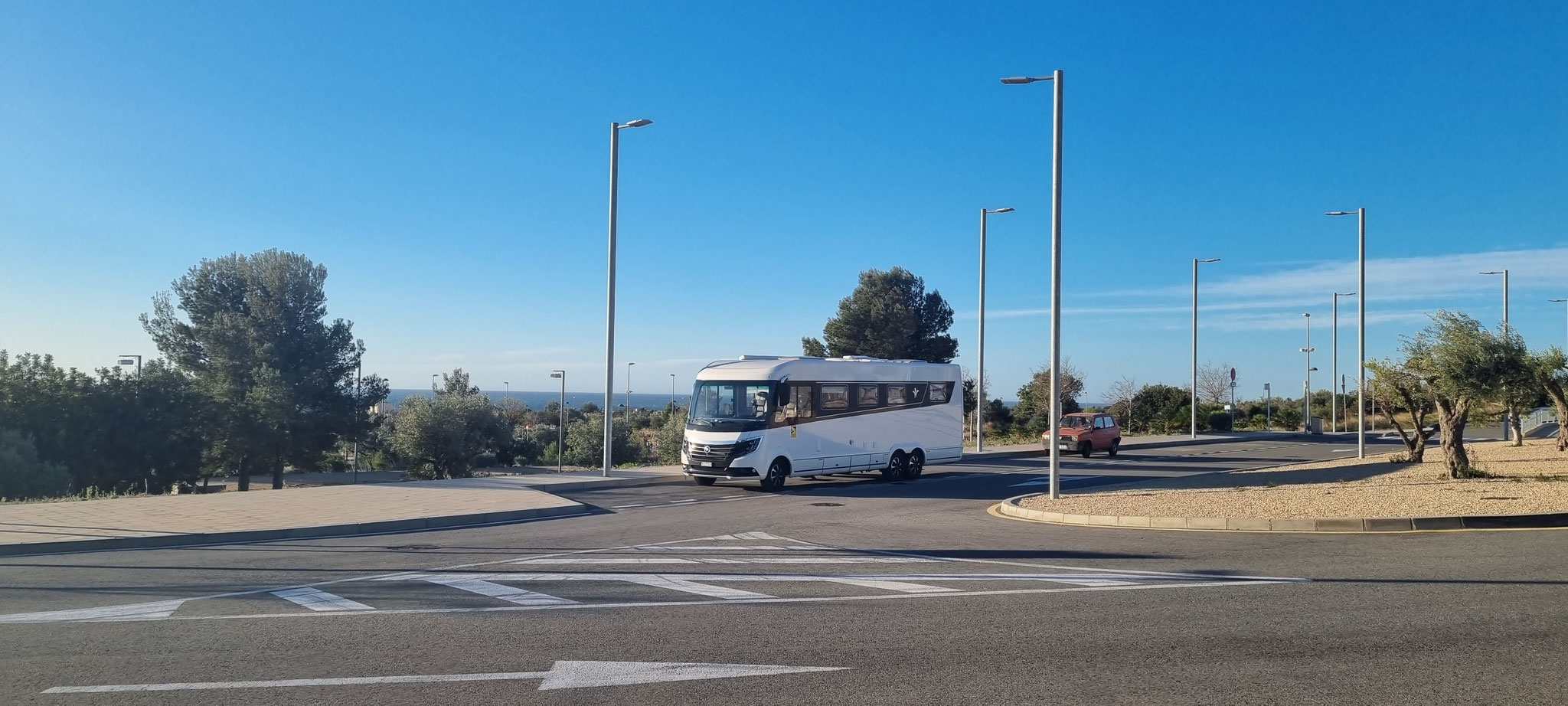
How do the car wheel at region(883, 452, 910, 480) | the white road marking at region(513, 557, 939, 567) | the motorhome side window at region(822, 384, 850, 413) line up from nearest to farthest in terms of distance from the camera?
the white road marking at region(513, 557, 939, 567) → the motorhome side window at region(822, 384, 850, 413) → the car wheel at region(883, 452, 910, 480)

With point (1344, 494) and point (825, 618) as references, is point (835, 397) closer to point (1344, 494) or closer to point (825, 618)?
point (1344, 494)

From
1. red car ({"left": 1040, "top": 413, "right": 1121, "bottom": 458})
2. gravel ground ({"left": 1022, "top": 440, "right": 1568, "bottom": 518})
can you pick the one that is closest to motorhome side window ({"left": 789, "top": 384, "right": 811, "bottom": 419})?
gravel ground ({"left": 1022, "top": 440, "right": 1568, "bottom": 518})

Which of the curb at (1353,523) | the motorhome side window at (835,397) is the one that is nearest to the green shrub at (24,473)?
the motorhome side window at (835,397)

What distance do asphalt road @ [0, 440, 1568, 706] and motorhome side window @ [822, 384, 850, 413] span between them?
935 centimetres

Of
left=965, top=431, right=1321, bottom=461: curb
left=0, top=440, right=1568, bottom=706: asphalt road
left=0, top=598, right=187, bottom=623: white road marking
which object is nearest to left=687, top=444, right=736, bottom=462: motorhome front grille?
left=0, top=440, right=1568, bottom=706: asphalt road

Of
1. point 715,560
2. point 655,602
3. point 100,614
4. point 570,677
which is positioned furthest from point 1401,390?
point 100,614

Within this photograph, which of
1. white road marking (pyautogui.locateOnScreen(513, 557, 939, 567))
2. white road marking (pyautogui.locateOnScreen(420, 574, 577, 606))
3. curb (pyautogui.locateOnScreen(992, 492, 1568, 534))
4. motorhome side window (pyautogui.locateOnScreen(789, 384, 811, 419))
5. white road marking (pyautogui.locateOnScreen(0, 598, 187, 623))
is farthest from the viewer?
motorhome side window (pyautogui.locateOnScreen(789, 384, 811, 419))

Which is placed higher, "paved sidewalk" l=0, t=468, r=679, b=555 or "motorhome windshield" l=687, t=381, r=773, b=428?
"motorhome windshield" l=687, t=381, r=773, b=428

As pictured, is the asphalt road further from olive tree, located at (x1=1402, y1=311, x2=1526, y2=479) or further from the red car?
the red car

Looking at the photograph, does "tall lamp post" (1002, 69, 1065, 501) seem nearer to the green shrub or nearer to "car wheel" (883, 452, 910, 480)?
"car wheel" (883, 452, 910, 480)

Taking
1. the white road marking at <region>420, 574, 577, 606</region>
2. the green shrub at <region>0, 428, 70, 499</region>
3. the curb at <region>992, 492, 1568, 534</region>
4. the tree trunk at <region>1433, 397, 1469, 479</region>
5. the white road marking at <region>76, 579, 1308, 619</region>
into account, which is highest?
the tree trunk at <region>1433, 397, 1469, 479</region>

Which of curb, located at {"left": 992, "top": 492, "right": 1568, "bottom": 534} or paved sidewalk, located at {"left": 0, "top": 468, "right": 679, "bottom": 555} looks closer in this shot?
paved sidewalk, located at {"left": 0, "top": 468, "right": 679, "bottom": 555}

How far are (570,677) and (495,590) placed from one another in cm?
374

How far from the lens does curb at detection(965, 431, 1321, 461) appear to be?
34.6 m
